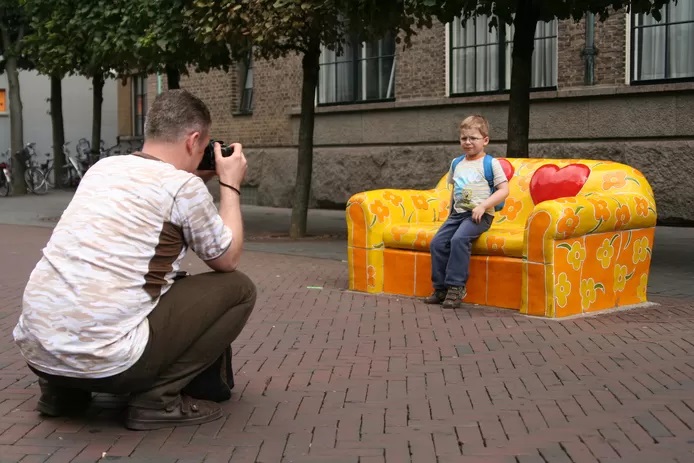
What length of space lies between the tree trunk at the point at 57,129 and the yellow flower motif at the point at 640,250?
2064 centimetres

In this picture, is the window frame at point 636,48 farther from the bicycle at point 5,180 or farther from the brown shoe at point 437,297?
the bicycle at point 5,180

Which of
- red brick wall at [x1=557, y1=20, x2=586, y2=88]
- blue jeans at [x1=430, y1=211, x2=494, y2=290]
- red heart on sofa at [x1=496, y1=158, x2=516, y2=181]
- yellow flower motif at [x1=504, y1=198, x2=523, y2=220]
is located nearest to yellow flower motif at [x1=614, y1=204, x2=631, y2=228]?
blue jeans at [x1=430, y1=211, x2=494, y2=290]

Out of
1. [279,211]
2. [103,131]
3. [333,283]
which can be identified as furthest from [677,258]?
[103,131]

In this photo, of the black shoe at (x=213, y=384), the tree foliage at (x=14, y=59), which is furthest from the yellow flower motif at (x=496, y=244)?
the tree foliage at (x=14, y=59)

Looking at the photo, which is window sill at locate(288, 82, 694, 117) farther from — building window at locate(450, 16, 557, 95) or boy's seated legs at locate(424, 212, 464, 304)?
boy's seated legs at locate(424, 212, 464, 304)

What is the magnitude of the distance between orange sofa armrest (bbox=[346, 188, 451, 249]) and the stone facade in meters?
6.59

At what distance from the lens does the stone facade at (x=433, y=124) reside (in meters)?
14.7

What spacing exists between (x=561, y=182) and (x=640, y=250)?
83 centimetres

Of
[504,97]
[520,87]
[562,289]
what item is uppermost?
[504,97]

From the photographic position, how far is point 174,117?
4.51 metres

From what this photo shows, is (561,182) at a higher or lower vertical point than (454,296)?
higher

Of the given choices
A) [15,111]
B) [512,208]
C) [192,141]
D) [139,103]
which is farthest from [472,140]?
[139,103]

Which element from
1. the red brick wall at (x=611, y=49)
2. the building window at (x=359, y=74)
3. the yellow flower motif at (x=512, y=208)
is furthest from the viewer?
the building window at (x=359, y=74)

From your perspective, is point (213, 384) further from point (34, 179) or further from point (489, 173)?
point (34, 179)
